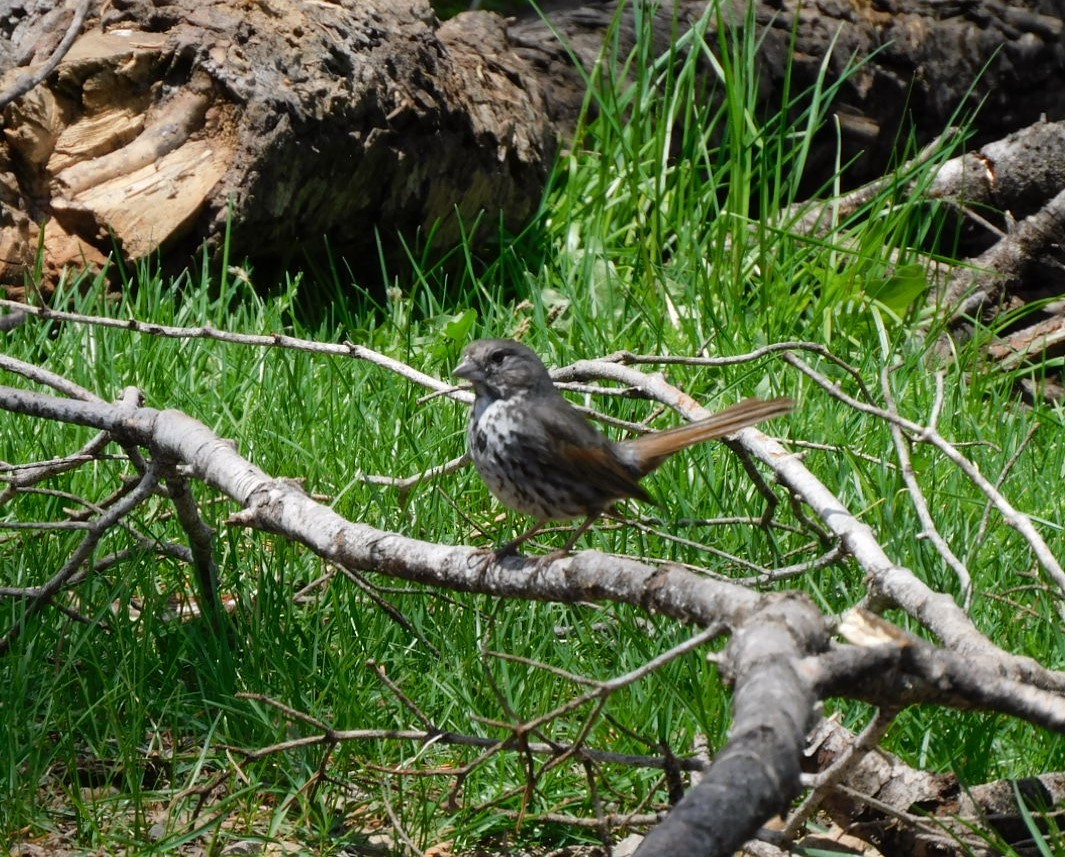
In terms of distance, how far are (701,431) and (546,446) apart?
40cm

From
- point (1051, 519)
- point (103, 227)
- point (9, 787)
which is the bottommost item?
point (9, 787)

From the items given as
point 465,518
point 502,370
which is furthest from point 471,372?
point 465,518

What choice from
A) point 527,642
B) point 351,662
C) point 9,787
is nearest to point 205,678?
point 351,662

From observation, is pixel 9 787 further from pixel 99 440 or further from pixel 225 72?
pixel 225 72

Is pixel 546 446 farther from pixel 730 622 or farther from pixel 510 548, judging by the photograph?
pixel 730 622

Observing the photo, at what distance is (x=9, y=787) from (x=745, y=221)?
4155 mm

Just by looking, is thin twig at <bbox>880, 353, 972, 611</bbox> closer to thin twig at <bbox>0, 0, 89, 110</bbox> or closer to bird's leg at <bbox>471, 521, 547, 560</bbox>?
bird's leg at <bbox>471, 521, 547, 560</bbox>

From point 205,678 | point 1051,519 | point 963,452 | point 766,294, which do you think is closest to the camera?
point 205,678

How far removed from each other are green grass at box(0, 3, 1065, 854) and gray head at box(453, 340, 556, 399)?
493mm

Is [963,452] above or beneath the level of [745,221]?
beneath

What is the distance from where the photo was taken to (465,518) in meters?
3.83

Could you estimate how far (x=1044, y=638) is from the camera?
3.48 m

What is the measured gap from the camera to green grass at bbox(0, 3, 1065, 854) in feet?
10.0

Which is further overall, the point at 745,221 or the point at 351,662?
the point at 745,221
